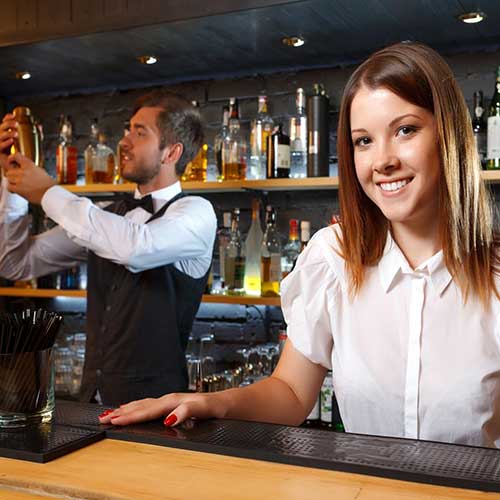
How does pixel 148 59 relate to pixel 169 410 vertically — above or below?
above

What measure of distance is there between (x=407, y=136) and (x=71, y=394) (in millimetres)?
2095

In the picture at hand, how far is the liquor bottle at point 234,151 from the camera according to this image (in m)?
2.65

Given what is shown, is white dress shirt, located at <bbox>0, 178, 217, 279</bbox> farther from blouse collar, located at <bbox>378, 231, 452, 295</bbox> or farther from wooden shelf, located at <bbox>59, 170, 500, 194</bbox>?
blouse collar, located at <bbox>378, 231, 452, 295</bbox>

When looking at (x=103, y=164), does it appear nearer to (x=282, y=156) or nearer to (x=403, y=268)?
(x=282, y=156)

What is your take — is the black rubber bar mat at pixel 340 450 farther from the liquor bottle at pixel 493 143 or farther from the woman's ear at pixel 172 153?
the woman's ear at pixel 172 153

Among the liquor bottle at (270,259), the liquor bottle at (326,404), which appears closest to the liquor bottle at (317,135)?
Answer: the liquor bottle at (270,259)

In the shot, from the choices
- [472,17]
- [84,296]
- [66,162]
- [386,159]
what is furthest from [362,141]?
[66,162]

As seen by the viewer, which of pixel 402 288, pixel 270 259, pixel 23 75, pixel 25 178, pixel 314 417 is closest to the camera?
pixel 402 288

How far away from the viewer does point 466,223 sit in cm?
125

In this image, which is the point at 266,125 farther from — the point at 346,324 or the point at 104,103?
the point at 346,324

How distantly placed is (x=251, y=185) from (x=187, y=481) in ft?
5.92

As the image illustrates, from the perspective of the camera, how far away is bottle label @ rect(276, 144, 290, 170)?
8.23 feet

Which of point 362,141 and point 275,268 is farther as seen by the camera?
point 275,268

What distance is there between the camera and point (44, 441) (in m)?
0.96
